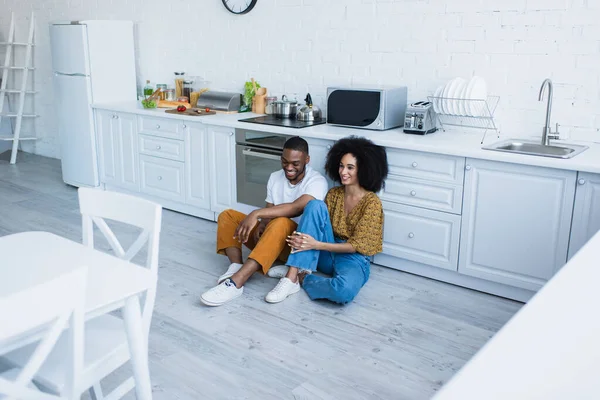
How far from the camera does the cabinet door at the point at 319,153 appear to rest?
11.8 feet

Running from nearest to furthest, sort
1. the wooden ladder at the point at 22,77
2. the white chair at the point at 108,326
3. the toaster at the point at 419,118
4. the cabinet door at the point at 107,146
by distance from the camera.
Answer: the white chair at the point at 108,326, the toaster at the point at 419,118, the cabinet door at the point at 107,146, the wooden ladder at the point at 22,77

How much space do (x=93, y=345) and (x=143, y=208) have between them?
Result: 0.45m

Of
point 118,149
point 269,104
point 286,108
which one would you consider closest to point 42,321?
point 286,108

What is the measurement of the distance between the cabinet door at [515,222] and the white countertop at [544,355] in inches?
63.9

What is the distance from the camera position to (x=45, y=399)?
56.7 inches

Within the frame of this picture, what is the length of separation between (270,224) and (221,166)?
1165mm

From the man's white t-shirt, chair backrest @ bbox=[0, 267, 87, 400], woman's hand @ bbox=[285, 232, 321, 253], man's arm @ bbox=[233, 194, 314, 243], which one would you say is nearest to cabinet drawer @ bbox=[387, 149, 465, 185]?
the man's white t-shirt

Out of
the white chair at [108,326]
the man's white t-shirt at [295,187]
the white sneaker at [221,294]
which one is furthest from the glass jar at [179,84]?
the white chair at [108,326]

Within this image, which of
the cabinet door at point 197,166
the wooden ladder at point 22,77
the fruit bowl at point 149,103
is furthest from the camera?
the wooden ladder at point 22,77

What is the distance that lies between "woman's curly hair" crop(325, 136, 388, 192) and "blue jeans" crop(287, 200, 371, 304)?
30 cm

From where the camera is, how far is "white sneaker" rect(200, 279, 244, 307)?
9.87 feet

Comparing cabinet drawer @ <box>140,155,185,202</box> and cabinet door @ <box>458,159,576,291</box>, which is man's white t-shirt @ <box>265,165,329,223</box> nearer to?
cabinet door @ <box>458,159,576,291</box>

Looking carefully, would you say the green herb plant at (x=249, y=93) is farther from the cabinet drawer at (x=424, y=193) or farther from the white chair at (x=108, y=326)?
the white chair at (x=108, y=326)

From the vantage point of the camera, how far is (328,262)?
3252 mm
